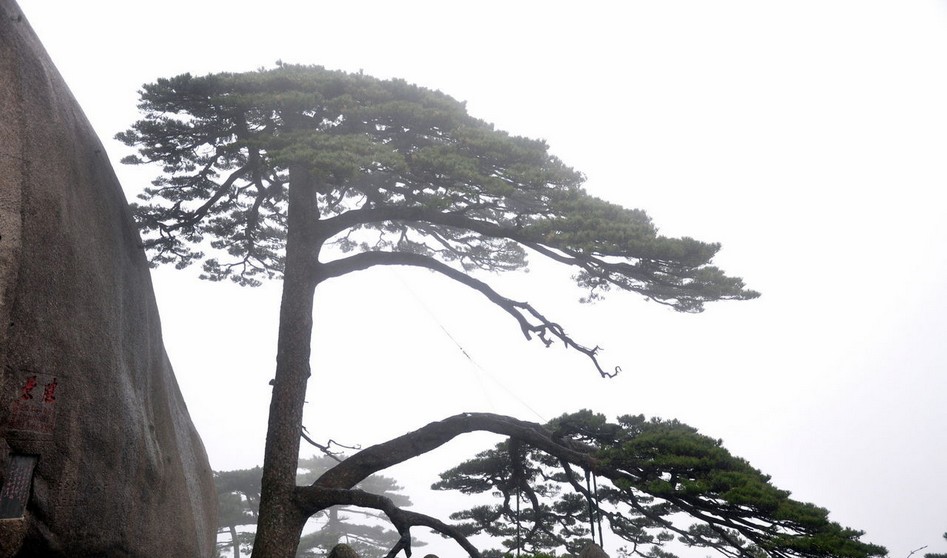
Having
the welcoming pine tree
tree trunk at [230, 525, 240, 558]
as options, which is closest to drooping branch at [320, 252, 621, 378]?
the welcoming pine tree

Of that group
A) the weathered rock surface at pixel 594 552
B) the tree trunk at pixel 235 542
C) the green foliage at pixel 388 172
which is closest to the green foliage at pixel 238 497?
the tree trunk at pixel 235 542

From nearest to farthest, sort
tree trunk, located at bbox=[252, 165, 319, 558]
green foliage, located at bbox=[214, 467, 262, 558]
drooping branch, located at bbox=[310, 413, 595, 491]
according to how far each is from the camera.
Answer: tree trunk, located at bbox=[252, 165, 319, 558] → drooping branch, located at bbox=[310, 413, 595, 491] → green foliage, located at bbox=[214, 467, 262, 558]

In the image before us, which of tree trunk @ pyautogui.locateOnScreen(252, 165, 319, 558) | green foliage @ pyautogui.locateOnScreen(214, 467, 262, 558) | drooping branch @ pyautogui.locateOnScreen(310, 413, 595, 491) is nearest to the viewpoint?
tree trunk @ pyautogui.locateOnScreen(252, 165, 319, 558)

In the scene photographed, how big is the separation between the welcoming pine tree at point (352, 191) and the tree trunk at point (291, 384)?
17mm

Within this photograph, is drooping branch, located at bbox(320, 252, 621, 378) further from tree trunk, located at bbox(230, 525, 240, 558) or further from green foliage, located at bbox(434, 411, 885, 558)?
tree trunk, located at bbox(230, 525, 240, 558)

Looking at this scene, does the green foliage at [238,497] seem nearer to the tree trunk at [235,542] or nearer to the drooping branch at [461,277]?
the tree trunk at [235,542]

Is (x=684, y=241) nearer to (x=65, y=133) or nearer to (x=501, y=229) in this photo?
(x=501, y=229)

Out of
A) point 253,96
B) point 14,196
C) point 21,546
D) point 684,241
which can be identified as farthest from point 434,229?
point 21,546

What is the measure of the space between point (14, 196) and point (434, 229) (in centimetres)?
633

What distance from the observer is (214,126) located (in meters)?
9.37

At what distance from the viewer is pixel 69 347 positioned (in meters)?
6.36

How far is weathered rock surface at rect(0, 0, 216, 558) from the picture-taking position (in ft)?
18.7

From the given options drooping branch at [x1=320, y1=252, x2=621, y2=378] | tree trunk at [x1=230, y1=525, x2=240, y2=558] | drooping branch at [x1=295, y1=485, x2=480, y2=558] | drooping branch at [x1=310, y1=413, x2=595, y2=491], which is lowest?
tree trunk at [x1=230, y1=525, x2=240, y2=558]

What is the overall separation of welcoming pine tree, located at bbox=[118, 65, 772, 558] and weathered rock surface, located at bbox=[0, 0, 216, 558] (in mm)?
1389
